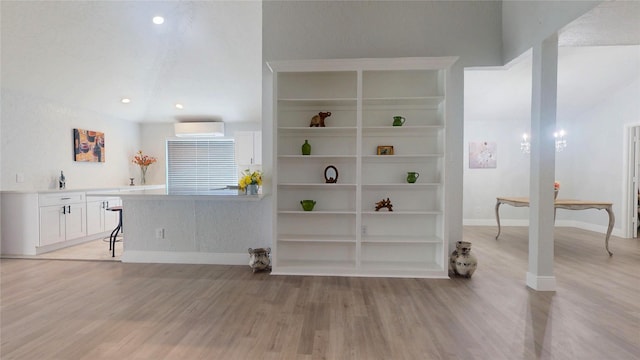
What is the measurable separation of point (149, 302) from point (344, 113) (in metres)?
2.75

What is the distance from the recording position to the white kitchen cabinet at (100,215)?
5.00m

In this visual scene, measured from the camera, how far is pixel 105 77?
4.97 metres

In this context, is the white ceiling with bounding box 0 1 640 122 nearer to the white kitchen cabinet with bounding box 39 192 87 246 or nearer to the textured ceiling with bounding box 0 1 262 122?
the textured ceiling with bounding box 0 1 262 122

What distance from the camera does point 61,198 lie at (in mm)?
4508

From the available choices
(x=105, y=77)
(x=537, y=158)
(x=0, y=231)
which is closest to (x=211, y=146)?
(x=105, y=77)

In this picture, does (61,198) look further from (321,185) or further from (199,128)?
(321,185)

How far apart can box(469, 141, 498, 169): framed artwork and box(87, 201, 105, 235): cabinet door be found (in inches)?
278

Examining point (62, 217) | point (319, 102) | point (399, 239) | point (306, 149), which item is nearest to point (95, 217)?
point (62, 217)

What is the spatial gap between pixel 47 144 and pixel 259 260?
4.13 metres

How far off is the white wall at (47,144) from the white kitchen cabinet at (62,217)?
63cm

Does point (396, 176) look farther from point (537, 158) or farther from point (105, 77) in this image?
point (105, 77)

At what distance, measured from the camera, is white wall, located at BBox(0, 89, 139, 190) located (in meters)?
4.40

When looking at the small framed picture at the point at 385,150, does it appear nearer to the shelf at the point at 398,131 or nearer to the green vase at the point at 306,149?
the shelf at the point at 398,131

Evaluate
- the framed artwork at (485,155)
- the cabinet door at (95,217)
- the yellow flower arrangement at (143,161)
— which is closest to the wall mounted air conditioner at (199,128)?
the yellow flower arrangement at (143,161)
